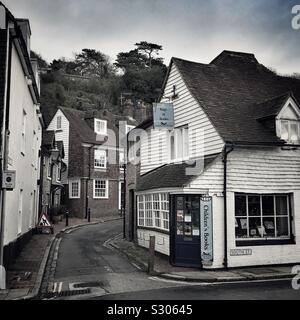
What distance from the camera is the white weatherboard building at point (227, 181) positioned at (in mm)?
13930

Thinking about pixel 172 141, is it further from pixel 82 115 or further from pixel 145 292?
Result: pixel 82 115

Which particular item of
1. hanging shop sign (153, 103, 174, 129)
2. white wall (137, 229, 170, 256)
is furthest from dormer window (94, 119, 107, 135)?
hanging shop sign (153, 103, 174, 129)

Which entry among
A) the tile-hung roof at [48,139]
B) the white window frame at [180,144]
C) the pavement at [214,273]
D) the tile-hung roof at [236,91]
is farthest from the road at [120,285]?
the tile-hung roof at [48,139]

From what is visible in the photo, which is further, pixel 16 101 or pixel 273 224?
pixel 273 224

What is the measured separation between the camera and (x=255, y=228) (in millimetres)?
14680

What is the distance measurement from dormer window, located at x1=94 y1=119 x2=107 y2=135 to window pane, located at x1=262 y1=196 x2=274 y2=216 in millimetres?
24977

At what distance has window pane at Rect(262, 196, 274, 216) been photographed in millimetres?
14961

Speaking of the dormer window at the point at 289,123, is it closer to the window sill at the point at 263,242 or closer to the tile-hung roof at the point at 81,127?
the window sill at the point at 263,242

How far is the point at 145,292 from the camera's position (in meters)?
10.2

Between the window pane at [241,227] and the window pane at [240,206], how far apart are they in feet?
0.72

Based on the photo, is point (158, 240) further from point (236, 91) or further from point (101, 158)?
point (101, 158)

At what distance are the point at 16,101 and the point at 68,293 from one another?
6.91 m
